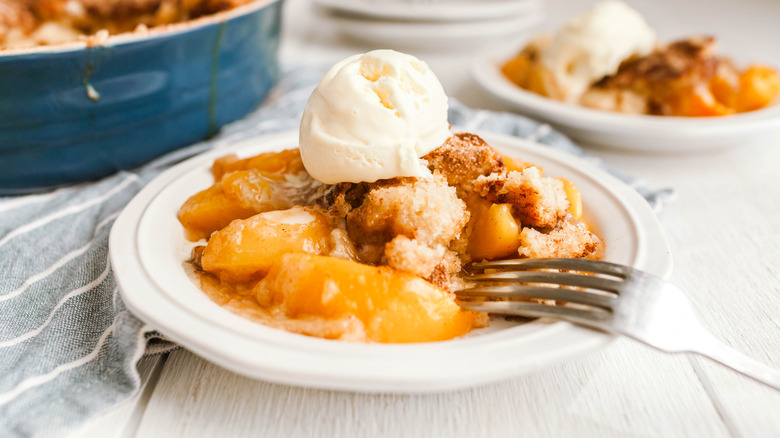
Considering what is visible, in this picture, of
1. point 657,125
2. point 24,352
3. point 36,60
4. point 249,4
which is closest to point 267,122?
point 249,4

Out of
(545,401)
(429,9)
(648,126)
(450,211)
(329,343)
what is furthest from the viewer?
(429,9)

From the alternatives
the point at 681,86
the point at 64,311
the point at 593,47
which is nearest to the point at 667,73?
the point at 681,86

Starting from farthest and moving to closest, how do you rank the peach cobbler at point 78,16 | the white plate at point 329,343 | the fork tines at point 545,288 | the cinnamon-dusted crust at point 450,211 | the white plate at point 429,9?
the white plate at point 429,9, the peach cobbler at point 78,16, the cinnamon-dusted crust at point 450,211, the fork tines at point 545,288, the white plate at point 329,343

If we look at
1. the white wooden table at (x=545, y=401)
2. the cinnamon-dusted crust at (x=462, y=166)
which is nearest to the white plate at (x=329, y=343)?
the white wooden table at (x=545, y=401)

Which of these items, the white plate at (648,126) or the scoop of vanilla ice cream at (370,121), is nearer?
the scoop of vanilla ice cream at (370,121)

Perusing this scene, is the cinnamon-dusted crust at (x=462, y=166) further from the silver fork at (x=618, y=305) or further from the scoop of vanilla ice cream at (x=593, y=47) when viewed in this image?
the scoop of vanilla ice cream at (x=593, y=47)

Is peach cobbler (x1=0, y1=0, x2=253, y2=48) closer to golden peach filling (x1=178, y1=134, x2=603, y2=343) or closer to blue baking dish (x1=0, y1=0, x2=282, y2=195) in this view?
blue baking dish (x1=0, y1=0, x2=282, y2=195)

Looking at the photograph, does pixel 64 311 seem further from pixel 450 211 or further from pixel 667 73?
pixel 667 73
